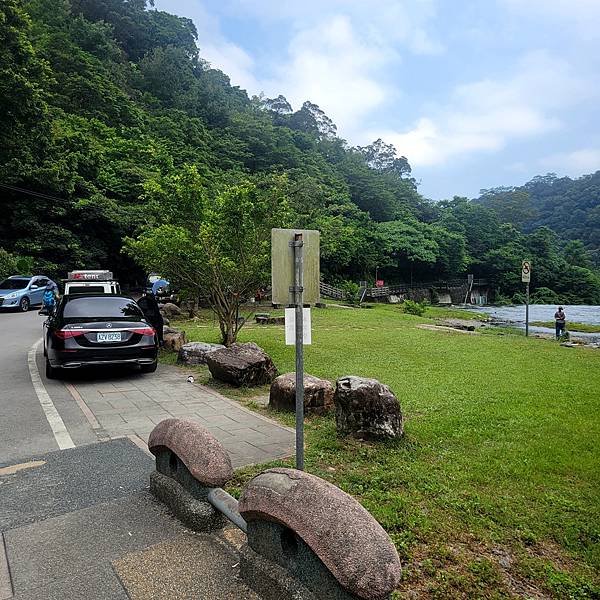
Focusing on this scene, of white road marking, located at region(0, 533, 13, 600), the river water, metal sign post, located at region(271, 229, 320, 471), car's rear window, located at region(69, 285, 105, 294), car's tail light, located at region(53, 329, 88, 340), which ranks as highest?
metal sign post, located at region(271, 229, 320, 471)

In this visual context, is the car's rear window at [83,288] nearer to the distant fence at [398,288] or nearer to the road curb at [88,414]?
the road curb at [88,414]

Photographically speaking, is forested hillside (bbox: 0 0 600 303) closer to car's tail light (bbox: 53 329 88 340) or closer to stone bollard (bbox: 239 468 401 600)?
car's tail light (bbox: 53 329 88 340)

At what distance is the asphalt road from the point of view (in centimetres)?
473

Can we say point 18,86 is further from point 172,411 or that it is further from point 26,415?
point 172,411

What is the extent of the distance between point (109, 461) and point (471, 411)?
14.6 feet

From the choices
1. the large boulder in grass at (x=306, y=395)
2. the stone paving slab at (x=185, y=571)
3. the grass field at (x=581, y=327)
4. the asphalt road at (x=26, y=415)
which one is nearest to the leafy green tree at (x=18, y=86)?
the asphalt road at (x=26, y=415)

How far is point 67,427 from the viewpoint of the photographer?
5371mm

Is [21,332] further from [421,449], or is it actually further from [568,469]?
[568,469]

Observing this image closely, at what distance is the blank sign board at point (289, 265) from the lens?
361cm

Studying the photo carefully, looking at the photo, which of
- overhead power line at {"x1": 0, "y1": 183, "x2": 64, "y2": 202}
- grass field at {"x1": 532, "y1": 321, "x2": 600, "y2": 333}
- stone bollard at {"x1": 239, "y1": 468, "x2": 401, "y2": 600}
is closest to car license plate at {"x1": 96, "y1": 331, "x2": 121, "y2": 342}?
stone bollard at {"x1": 239, "y1": 468, "x2": 401, "y2": 600}

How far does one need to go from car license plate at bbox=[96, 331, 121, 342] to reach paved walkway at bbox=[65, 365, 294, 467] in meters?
0.73

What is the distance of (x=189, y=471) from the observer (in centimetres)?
319

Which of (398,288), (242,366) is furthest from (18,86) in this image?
(398,288)

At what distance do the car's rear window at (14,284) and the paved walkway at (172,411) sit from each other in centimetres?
1408
